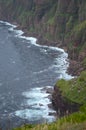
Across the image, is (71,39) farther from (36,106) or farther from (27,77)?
(36,106)

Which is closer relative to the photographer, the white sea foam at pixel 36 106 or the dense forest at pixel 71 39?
the white sea foam at pixel 36 106

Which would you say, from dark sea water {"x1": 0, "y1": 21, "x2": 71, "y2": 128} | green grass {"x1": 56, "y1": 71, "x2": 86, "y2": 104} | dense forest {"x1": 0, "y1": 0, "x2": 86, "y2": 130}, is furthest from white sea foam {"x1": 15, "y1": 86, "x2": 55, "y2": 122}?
green grass {"x1": 56, "y1": 71, "x2": 86, "y2": 104}

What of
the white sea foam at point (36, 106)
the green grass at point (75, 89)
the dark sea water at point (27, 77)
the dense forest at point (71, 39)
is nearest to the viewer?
the white sea foam at point (36, 106)

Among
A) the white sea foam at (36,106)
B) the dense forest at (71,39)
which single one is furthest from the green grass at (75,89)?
the white sea foam at (36,106)

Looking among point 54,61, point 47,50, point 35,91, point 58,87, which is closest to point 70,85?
point 58,87

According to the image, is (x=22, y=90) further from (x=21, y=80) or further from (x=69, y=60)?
(x=69, y=60)

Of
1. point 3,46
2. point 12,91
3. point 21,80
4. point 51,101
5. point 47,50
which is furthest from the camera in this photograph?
point 3,46

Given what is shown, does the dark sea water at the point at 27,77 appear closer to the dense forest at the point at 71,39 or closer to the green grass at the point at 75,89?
the dense forest at the point at 71,39

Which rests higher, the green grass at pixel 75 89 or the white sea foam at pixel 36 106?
the green grass at pixel 75 89

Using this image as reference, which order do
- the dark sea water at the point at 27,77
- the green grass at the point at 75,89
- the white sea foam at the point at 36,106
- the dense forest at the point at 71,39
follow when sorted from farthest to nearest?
the dense forest at the point at 71,39 < the green grass at the point at 75,89 < the dark sea water at the point at 27,77 < the white sea foam at the point at 36,106
